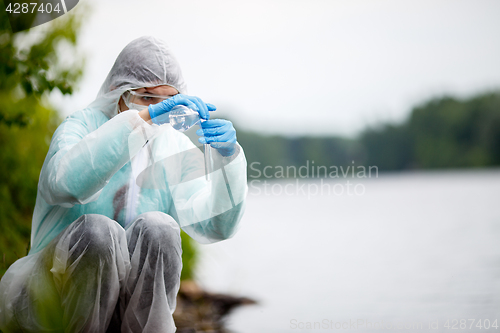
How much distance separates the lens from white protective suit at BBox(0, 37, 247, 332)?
4.70 feet

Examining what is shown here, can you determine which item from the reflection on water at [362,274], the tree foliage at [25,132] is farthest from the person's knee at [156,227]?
the tree foliage at [25,132]

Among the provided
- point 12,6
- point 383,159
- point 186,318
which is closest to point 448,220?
point 186,318

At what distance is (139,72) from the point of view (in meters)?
1.75

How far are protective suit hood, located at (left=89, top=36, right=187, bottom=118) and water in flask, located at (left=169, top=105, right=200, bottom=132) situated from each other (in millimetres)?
246

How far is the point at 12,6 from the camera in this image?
3.07 meters

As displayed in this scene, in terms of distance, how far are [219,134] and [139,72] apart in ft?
1.42

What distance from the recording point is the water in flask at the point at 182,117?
1.55m

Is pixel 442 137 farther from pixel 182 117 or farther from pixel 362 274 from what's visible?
A: pixel 182 117

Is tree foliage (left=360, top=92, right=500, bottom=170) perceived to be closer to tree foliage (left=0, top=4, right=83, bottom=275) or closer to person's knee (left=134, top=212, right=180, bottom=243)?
tree foliage (left=0, top=4, right=83, bottom=275)

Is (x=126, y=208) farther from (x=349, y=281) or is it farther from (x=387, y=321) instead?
(x=349, y=281)
